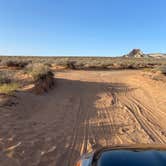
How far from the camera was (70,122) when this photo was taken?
8.17m

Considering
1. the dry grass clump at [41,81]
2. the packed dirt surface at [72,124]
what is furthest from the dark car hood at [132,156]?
the dry grass clump at [41,81]

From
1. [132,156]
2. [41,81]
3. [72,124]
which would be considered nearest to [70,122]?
[72,124]

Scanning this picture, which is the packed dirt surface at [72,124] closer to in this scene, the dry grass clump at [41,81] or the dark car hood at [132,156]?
the dry grass clump at [41,81]

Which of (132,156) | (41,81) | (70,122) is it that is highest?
(132,156)

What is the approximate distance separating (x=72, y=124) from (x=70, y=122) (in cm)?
25

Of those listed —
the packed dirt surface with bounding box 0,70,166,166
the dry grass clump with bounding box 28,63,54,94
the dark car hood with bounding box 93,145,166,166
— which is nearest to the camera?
the dark car hood with bounding box 93,145,166,166

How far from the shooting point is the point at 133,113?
32.2 feet

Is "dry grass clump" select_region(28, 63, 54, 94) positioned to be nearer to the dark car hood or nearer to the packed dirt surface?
the packed dirt surface

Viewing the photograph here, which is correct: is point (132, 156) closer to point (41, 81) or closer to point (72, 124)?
point (72, 124)

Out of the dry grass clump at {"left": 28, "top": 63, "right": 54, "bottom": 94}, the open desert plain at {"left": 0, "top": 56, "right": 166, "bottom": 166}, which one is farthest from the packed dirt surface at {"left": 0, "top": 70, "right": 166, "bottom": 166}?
the dry grass clump at {"left": 28, "top": 63, "right": 54, "bottom": 94}

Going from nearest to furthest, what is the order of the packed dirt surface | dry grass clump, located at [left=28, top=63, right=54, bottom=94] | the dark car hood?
the dark car hood < the packed dirt surface < dry grass clump, located at [left=28, top=63, right=54, bottom=94]

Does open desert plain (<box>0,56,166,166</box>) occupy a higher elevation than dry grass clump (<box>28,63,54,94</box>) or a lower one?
lower

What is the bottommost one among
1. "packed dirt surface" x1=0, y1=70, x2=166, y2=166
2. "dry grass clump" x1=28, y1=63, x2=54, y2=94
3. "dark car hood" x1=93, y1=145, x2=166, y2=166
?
"packed dirt surface" x1=0, y1=70, x2=166, y2=166

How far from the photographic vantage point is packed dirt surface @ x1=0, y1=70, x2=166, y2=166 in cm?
564
